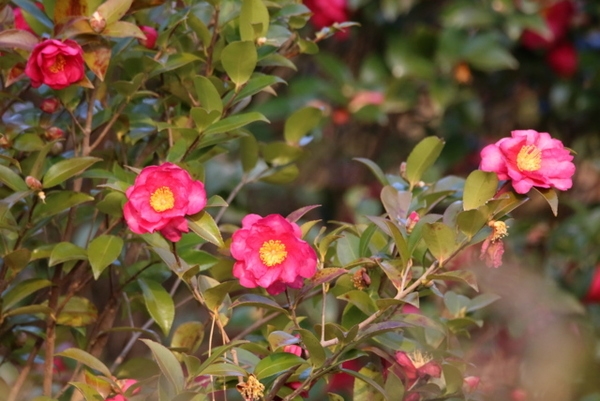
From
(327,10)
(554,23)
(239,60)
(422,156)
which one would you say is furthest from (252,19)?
(554,23)

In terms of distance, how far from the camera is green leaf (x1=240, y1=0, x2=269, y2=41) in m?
1.05

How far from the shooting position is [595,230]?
2.22 metres

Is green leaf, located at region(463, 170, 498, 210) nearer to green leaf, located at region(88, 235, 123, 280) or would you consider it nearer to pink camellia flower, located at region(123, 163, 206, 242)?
pink camellia flower, located at region(123, 163, 206, 242)

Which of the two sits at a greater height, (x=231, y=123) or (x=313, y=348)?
(x=231, y=123)

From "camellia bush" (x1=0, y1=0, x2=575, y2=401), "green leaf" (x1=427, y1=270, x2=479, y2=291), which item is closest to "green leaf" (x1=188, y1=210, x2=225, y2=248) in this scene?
"camellia bush" (x1=0, y1=0, x2=575, y2=401)

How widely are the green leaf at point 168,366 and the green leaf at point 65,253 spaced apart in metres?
0.17

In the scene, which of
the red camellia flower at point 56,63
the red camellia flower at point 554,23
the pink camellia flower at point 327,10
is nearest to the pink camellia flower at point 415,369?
the red camellia flower at point 56,63

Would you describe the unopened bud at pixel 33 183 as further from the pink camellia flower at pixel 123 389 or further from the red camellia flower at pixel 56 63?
the pink camellia flower at pixel 123 389

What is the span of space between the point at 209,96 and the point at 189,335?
295 millimetres

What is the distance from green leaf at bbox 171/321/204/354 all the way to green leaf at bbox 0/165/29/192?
262 mm

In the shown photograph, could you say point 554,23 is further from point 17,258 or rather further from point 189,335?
point 17,258

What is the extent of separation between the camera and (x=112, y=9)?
0.99 metres

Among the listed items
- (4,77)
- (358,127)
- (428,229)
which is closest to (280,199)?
(358,127)

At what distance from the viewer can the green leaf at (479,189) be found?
35.4 inches
